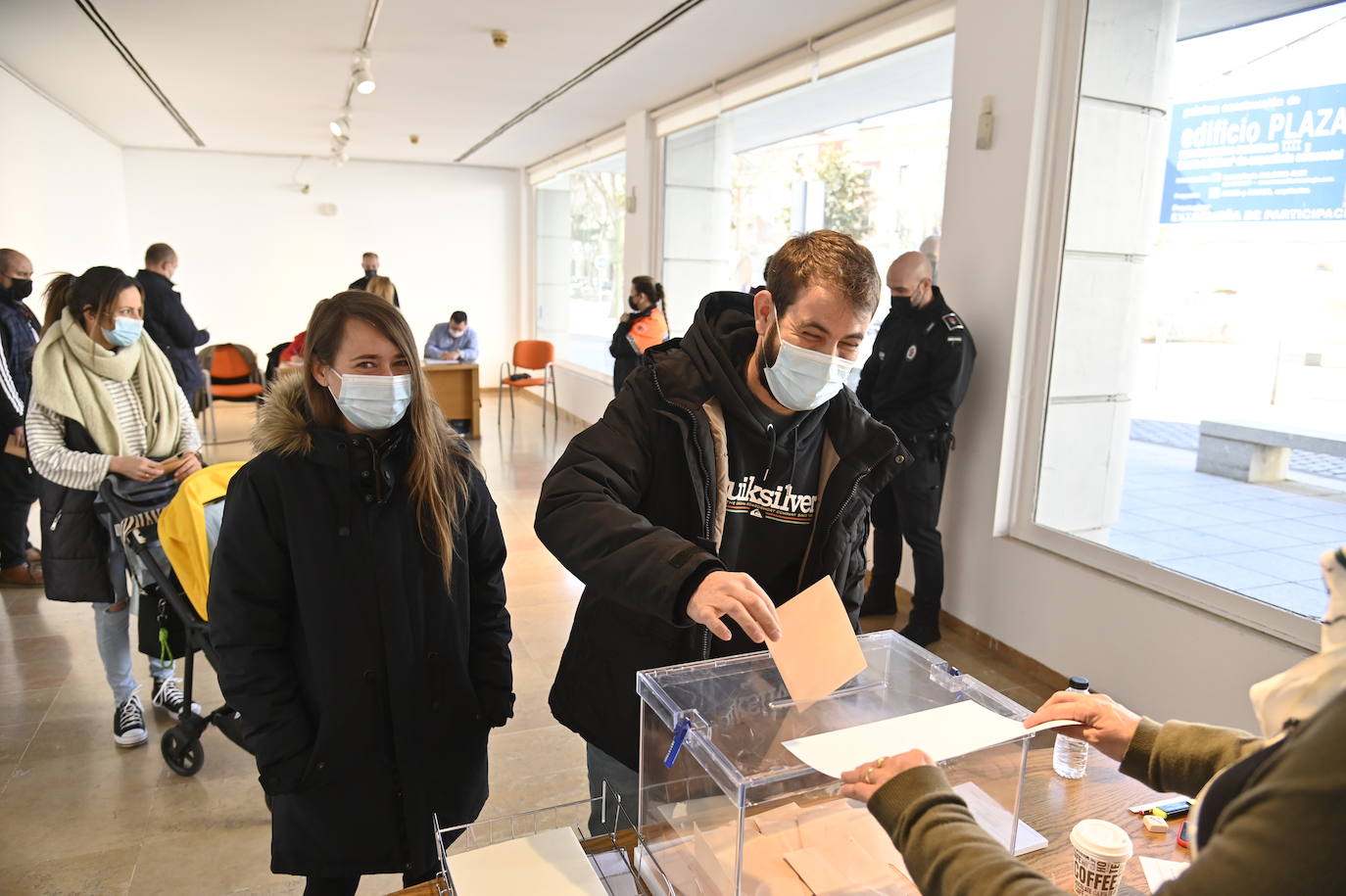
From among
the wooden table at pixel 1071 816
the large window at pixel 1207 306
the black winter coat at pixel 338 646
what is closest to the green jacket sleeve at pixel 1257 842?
the wooden table at pixel 1071 816

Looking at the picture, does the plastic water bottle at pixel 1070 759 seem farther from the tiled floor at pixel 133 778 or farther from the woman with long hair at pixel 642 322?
the woman with long hair at pixel 642 322

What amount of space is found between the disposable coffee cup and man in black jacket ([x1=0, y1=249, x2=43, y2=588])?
4955 mm

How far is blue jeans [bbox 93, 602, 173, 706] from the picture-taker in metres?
2.97

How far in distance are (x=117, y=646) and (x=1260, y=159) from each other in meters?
4.30

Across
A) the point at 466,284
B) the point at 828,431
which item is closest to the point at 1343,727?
the point at 828,431

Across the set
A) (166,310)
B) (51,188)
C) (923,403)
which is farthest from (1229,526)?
(51,188)

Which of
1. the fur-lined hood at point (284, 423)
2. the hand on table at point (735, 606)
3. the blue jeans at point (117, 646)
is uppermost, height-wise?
the fur-lined hood at point (284, 423)

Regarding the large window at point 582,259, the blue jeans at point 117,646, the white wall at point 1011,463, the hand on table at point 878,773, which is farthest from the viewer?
the large window at point 582,259

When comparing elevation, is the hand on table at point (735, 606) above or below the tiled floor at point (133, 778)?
above

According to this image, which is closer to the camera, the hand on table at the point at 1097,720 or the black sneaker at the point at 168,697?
the hand on table at the point at 1097,720

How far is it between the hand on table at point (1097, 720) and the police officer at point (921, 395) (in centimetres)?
287

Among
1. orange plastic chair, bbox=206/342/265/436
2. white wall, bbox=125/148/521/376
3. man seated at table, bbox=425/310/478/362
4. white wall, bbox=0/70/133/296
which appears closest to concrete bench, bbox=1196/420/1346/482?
man seated at table, bbox=425/310/478/362

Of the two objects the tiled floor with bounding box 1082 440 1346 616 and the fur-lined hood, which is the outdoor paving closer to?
the tiled floor with bounding box 1082 440 1346 616

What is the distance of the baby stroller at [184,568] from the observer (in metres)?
2.33
